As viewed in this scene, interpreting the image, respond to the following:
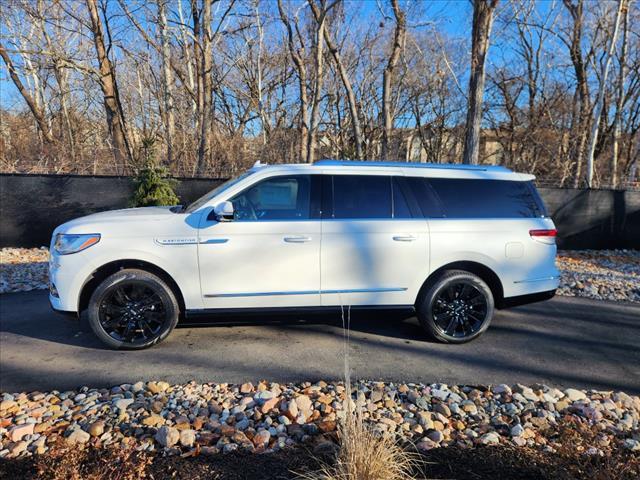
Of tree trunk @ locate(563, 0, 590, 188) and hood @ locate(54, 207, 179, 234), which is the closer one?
hood @ locate(54, 207, 179, 234)

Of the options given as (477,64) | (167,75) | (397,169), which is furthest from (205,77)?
(397,169)

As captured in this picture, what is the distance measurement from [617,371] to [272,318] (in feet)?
11.0

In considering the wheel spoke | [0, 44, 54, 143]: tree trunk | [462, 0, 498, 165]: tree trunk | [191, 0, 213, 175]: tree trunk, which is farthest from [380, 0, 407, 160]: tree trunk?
[0, 44, 54, 143]: tree trunk

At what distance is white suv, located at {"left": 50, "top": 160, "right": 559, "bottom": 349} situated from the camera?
3844 mm

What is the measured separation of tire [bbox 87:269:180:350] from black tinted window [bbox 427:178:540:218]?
120 inches

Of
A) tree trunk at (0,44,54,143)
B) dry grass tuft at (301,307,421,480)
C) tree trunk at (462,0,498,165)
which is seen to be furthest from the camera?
tree trunk at (0,44,54,143)

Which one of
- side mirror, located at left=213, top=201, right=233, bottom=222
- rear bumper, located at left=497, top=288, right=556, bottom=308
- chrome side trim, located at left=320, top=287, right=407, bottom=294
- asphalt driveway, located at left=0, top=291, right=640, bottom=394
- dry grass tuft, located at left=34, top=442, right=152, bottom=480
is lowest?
asphalt driveway, located at left=0, top=291, right=640, bottom=394

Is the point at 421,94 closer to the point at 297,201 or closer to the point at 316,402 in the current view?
the point at 297,201

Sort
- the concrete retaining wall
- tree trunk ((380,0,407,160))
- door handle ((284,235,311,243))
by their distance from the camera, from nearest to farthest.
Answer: door handle ((284,235,311,243)), the concrete retaining wall, tree trunk ((380,0,407,160))

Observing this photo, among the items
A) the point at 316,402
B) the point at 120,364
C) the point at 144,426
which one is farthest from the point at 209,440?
the point at 120,364

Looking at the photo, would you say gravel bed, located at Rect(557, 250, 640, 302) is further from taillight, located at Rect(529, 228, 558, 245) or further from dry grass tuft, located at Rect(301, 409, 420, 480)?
dry grass tuft, located at Rect(301, 409, 420, 480)

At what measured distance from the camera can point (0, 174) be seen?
8688 millimetres

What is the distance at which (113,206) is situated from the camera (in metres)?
9.25

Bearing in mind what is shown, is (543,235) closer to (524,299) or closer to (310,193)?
(524,299)
